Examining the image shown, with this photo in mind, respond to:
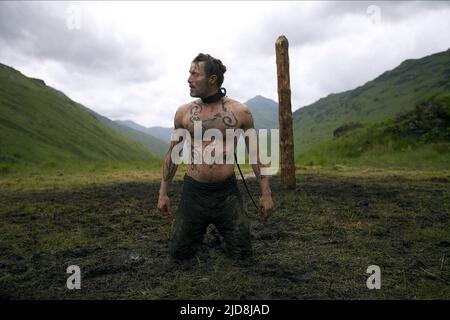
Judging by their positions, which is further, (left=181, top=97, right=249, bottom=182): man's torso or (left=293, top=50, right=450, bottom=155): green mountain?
(left=293, top=50, right=450, bottom=155): green mountain

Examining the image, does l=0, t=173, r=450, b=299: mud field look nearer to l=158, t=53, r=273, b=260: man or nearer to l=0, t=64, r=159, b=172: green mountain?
l=158, t=53, r=273, b=260: man

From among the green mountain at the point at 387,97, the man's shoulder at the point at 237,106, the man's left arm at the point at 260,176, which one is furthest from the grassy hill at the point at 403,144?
the green mountain at the point at 387,97

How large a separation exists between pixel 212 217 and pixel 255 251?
1.07 m

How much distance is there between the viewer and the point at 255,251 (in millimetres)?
5559

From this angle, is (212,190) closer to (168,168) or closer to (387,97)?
(168,168)

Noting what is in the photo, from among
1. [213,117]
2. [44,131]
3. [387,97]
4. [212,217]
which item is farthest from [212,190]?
[387,97]

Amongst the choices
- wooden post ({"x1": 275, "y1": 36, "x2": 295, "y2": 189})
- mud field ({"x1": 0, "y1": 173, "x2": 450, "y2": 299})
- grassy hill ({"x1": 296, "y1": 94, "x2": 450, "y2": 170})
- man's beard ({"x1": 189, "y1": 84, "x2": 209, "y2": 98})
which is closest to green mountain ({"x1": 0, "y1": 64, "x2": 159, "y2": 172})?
grassy hill ({"x1": 296, "y1": 94, "x2": 450, "y2": 170})

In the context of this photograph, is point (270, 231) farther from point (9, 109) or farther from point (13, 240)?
point (9, 109)

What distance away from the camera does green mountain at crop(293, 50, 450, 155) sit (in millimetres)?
76000

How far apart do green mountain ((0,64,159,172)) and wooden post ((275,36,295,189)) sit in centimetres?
4084

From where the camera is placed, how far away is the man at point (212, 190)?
4875 mm

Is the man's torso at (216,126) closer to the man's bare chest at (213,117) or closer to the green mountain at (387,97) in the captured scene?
the man's bare chest at (213,117)
